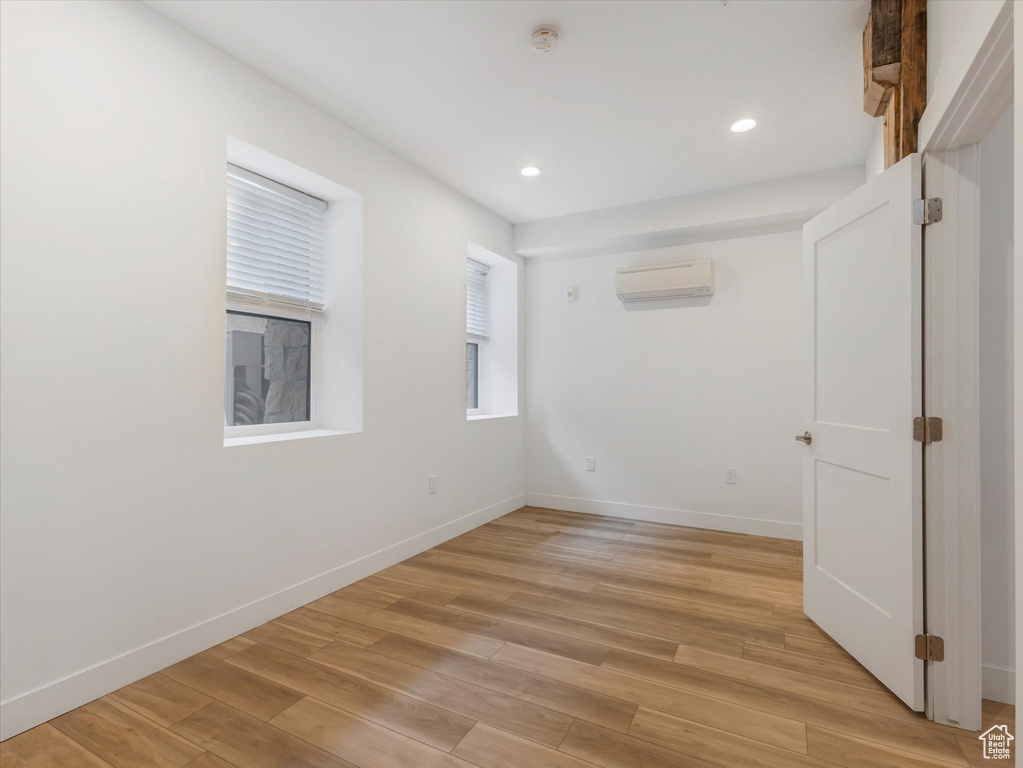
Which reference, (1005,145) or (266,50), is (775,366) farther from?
(266,50)

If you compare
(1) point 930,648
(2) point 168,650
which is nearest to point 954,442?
(1) point 930,648

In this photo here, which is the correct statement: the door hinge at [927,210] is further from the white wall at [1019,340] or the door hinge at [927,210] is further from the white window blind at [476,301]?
the white window blind at [476,301]

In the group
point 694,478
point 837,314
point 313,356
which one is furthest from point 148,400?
point 694,478

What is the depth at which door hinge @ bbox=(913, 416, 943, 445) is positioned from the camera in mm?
1704

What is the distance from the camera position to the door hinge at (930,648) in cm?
170

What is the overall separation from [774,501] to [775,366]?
103cm

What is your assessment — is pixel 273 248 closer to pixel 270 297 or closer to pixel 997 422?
pixel 270 297

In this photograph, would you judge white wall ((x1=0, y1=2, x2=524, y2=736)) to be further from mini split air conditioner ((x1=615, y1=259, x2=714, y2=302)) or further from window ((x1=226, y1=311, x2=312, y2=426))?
mini split air conditioner ((x1=615, y1=259, x2=714, y2=302))

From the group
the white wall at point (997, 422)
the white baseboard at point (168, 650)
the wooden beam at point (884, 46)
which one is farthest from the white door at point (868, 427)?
the white baseboard at point (168, 650)

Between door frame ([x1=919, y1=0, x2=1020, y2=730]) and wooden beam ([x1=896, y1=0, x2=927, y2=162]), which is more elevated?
wooden beam ([x1=896, y1=0, x2=927, y2=162])

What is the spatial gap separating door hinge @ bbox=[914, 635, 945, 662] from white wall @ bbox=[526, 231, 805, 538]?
2.21 metres

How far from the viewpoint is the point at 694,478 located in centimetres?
417

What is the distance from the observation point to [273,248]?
9.16ft

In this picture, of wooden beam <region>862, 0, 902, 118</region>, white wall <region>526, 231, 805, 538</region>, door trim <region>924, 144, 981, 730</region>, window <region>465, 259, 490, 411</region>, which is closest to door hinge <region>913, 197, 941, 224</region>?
door trim <region>924, 144, 981, 730</region>
